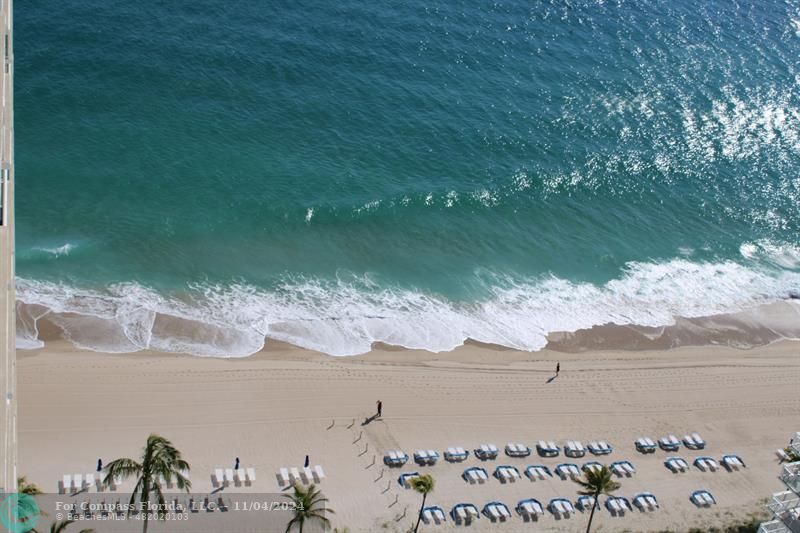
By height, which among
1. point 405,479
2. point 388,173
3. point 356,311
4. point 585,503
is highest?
point 388,173

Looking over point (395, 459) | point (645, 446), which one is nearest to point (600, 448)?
point (645, 446)

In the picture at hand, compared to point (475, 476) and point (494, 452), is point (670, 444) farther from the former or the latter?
point (475, 476)

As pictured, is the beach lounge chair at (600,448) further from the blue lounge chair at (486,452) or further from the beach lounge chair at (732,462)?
the beach lounge chair at (732,462)

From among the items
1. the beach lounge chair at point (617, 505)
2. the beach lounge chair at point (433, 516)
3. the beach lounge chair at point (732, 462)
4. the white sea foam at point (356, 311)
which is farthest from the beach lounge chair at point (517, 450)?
the beach lounge chair at point (732, 462)

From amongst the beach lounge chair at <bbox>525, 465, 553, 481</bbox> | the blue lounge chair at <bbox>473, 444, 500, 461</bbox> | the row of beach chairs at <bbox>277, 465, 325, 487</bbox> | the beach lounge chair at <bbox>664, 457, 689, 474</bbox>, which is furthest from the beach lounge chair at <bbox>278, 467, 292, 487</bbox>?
the beach lounge chair at <bbox>664, 457, 689, 474</bbox>

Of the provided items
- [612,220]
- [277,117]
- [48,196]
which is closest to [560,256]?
[612,220]

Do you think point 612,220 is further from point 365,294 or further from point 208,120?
point 208,120
